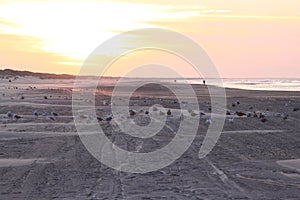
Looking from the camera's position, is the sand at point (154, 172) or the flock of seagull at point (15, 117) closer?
the sand at point (154, 172)

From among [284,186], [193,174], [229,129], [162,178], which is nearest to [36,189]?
[162,178]

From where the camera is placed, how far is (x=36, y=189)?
10.1 m

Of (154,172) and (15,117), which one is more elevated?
(15,117)

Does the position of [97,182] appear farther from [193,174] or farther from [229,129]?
[229,129]

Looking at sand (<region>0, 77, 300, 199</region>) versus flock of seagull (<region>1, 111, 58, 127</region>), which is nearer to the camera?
sand (<region>0, 77, 300, 199</region>)

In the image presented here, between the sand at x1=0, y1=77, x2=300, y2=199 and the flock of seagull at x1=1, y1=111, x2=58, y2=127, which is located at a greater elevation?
the flock of seagull at x1=1, y1=111, x2=58, y2=127

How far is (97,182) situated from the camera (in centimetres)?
1075

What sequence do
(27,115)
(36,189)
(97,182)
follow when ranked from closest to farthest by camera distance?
(36,189), (97,182), (27,115)

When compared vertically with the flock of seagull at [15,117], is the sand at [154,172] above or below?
below

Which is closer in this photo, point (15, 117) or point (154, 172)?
point (154, 172)

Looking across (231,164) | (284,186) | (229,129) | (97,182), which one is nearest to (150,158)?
(231,164)

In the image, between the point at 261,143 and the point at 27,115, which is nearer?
the point at 261,143

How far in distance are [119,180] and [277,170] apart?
12.7 feet

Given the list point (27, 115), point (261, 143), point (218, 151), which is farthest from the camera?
point (27, 115)
